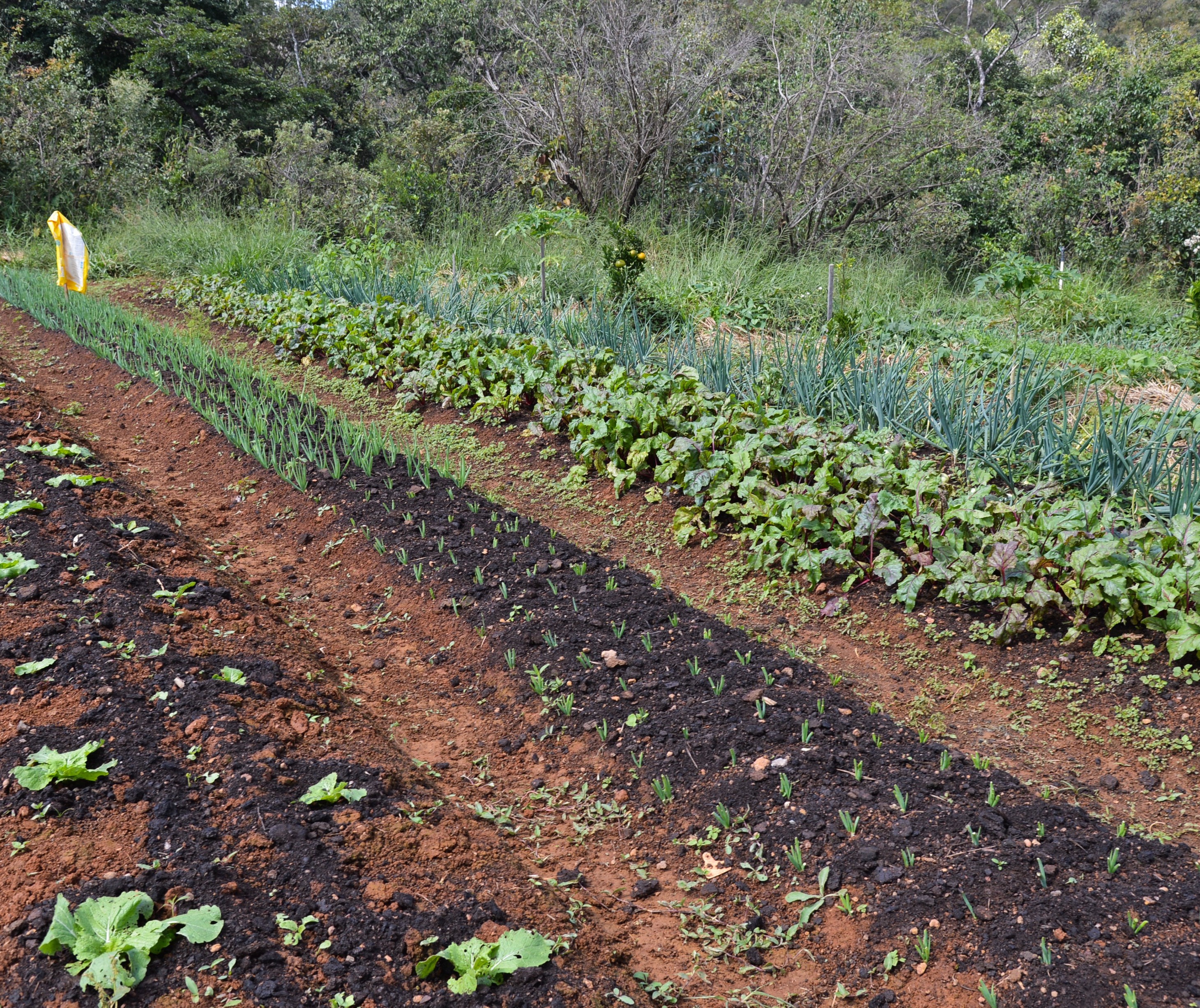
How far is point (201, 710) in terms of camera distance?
2.74 meters

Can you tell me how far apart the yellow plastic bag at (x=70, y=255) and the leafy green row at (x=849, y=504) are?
3.81m

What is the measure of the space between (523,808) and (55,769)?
1253 millimetres

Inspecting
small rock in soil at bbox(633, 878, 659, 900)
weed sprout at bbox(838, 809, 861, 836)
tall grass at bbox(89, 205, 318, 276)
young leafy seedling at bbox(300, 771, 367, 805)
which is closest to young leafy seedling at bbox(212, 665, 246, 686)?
young leafy seedling at bbox(300, 771, 367, 805)

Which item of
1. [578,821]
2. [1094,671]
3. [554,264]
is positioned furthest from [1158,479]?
[554,264]

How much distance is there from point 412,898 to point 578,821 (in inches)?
26.6

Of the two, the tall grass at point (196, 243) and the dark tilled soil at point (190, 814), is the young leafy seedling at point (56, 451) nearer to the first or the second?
the dark tilled soil at point (190, 814)

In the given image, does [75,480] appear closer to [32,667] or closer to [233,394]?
[233,394]

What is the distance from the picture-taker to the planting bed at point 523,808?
6.59 ft

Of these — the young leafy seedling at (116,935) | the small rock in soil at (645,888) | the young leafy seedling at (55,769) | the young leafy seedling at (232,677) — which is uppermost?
the young leafy seedling at (55,769)

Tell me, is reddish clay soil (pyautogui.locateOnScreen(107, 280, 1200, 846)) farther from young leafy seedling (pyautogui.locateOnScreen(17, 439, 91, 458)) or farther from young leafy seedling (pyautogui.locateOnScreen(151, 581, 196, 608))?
young leafy seedling (pyautogui.locateOnScreen(17, 439, 91, 458))

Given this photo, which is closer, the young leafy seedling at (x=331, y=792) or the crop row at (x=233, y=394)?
the young leafy seedling at (x=331, y=792)

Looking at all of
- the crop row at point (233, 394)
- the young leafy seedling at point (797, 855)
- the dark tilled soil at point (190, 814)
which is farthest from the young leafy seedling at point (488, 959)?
the crop row at point (233, 394)

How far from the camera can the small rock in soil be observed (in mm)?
2395

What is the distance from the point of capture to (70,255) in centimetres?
753
